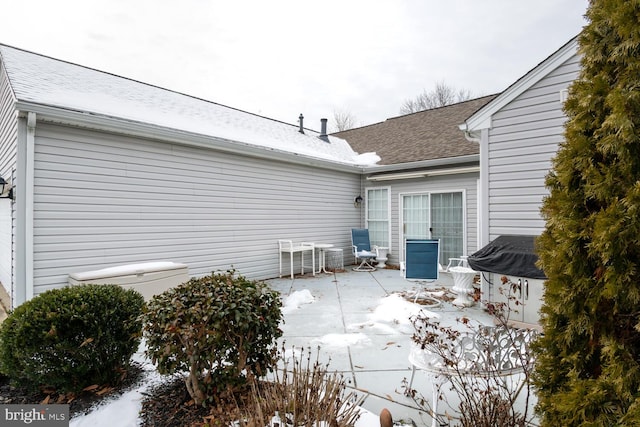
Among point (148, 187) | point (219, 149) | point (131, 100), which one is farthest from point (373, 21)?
point (148, 187)

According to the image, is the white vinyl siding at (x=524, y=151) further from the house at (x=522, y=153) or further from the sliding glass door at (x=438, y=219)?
the sliding glass door at (x=438, y=219)

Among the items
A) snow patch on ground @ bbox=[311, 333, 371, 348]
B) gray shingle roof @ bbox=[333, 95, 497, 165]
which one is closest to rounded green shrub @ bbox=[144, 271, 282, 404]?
snow patch on ground @ bbox=[311, 333, 371, 348]

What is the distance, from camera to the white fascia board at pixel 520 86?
4.15m

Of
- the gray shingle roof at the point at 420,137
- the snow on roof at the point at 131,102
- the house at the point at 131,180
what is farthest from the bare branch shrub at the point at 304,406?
the gray shingle roof at the point at 420,137

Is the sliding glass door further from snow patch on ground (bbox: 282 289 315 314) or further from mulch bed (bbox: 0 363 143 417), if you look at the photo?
mulch bed (bbox: 0 363 143 417)

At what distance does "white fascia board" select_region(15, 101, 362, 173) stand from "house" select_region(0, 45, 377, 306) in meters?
0.02

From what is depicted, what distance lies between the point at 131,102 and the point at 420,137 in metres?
7.85

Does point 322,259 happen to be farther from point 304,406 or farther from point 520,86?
point 304,406

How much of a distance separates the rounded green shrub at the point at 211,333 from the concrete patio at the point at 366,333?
3.17ft

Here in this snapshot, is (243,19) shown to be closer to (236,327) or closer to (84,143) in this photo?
(84,143)

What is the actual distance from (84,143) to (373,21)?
663 centimetres

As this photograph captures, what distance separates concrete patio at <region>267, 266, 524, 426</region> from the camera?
102 inches

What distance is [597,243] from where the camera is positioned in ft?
3.72

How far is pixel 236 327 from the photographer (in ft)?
6.82
